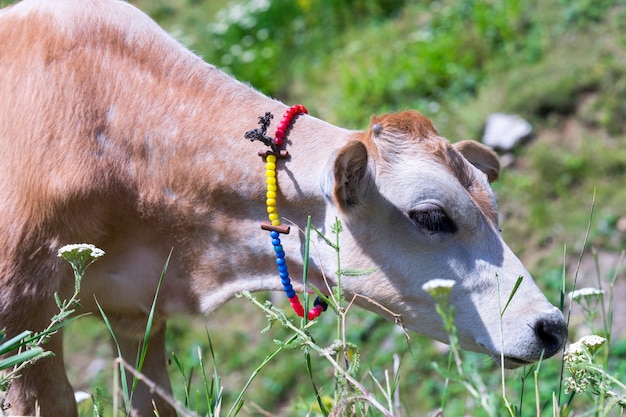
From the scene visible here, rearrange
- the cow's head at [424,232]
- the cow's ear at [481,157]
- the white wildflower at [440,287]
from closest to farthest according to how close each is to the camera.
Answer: the white wildflower at [440,287]
the cow's head at [424,232]
the cow's ear at [481,157]

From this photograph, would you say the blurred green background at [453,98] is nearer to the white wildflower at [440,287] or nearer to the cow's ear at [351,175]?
the cow's ear at [351,175]

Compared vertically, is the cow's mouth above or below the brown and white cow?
below

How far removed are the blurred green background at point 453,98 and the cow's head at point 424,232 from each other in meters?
2.40

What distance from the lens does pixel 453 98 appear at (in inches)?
340

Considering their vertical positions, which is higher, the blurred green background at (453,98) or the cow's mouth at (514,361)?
the cow's mouth at (514,361)

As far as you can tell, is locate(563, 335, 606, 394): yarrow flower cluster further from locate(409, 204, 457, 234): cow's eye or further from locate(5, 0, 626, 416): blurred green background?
locate(5, 0, 626, 416): blurred green background

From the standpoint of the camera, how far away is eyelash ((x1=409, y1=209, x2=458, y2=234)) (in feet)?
11.1

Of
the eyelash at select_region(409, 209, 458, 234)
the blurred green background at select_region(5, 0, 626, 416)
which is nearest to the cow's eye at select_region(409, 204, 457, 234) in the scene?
the eyelash at select_region(409, 209, 458, 234)

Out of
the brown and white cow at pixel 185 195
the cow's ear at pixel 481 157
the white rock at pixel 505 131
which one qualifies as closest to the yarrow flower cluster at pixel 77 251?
the brown and white cow at pixel 185 195

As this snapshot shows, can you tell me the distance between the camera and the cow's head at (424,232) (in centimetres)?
335

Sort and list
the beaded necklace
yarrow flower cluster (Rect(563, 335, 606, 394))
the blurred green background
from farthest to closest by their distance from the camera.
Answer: the blurred green background, the beaded necklace, yarrow flower cluster (Rect(563, 335, 606, 394))

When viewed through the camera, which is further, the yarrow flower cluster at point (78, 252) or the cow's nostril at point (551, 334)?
the cow's nostril at point (551, 334)

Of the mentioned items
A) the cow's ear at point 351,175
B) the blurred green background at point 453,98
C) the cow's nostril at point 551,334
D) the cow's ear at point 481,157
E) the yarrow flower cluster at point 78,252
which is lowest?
the blurred green background at point 453,98

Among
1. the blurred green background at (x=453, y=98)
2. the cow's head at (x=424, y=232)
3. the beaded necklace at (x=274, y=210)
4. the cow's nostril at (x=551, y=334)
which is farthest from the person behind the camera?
the blurred green background at (x=453, y=98)
